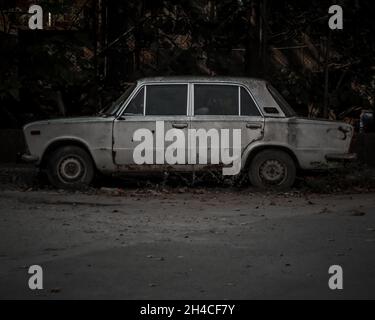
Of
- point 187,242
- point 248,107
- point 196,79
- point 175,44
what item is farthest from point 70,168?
point 175,44

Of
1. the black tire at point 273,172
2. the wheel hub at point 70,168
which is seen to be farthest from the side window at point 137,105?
the black tire at point 273,172

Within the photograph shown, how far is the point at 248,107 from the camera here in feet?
41.5

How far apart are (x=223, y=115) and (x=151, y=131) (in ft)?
3.62

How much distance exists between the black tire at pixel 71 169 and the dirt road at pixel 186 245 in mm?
660

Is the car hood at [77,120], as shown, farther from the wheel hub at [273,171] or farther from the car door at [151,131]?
the wheel hub at [273,171]

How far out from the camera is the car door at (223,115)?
1246 centimetres

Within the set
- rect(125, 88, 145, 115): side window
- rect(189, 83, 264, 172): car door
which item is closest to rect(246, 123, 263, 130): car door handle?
rect(189, 83, 264, 172): car door

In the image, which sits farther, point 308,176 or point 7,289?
point 308,176

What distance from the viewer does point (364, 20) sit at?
695 inches

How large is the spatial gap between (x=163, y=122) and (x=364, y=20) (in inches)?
275

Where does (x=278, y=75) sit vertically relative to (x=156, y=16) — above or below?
below

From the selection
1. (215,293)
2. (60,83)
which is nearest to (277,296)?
(215,293)

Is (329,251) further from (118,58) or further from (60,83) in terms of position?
(118,58)

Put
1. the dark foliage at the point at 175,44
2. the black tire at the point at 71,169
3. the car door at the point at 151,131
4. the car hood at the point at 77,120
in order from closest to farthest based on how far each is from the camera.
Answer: the car door at the point at 151,131, the car hood at the point at 77,120, the black tire at the point at 71,169, the dark foliage at the point at 175,44
